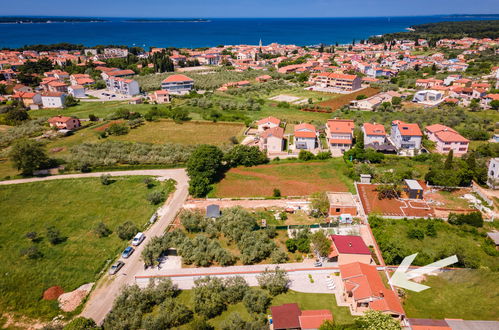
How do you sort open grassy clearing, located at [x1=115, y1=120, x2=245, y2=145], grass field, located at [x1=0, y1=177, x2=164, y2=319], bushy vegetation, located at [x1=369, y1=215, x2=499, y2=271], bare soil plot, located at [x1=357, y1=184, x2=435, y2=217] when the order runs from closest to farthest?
1. grass field, located at [x1=0, y1=177, x2=164, y2=319]
2. bushy vegetation, located at [x1=369, y1=215, x2=499, y2=271]
3. bare soil plot, located at [x1=357, y1=184, x2=435, y2=217]
4. open grassy clearing, located at [x1=115, y1=120, x2=245, y2=145]

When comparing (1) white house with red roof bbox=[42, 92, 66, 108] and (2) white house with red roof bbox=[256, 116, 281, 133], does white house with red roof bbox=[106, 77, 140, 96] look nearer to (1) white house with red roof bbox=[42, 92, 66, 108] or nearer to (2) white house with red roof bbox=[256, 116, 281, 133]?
(1) white house with red roof bbox=[42, 92, 66, 108]

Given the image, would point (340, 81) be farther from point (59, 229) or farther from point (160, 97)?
point (59, 229)

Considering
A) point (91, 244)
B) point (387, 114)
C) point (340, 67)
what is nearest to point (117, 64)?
point (340, 67)

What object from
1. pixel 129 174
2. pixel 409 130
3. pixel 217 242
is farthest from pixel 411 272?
pixel 129 174

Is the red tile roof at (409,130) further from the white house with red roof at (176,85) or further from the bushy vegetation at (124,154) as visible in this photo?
the white house with red roof at (176,85)

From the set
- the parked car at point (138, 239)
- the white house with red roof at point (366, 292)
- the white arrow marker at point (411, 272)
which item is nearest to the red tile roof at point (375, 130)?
the white arrow marker at point (411, 272)

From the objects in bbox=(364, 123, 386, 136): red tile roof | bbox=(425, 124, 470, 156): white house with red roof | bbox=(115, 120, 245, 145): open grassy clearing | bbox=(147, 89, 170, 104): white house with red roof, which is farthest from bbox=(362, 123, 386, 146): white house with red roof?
bbox=(147, 89, 170, 104): white house with red roof

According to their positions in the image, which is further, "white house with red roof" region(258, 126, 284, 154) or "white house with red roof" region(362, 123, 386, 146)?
"white house with red roof" region(362, 123, 386, 146)
